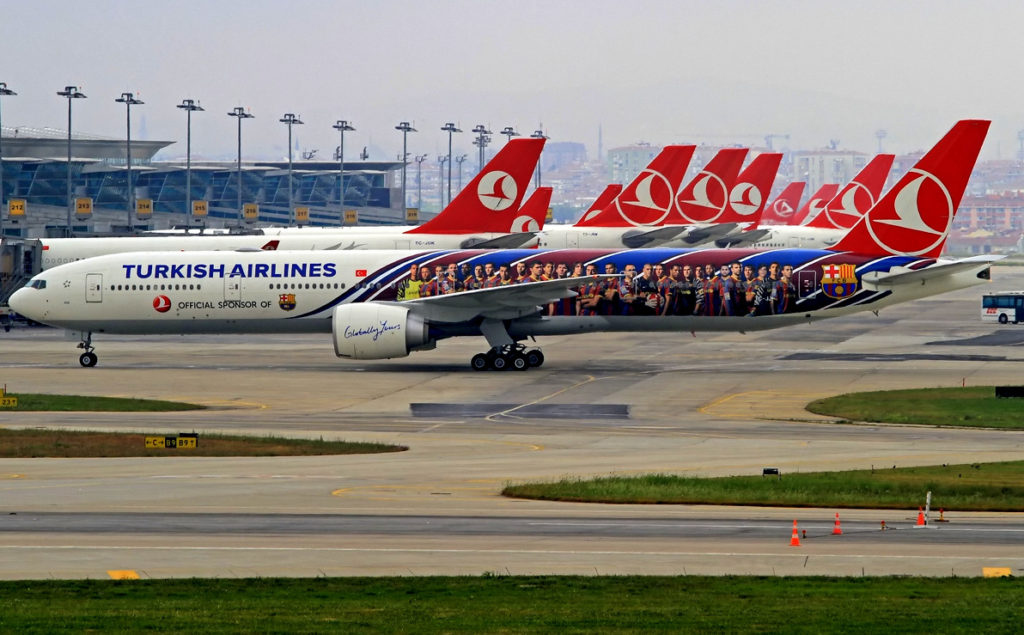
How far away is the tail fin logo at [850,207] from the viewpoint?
11562cm

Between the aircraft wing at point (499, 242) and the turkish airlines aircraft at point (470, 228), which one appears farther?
the turkish airlines aircraft at point (470, 228)

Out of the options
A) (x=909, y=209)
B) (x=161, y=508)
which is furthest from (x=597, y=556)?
(x=909, y=209)

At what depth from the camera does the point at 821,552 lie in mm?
23547

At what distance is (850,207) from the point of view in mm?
116312

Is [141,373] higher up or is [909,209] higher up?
[909,209]

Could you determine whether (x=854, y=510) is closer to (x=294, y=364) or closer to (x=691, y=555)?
(x=691, y=555)

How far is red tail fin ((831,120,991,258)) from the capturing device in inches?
2195

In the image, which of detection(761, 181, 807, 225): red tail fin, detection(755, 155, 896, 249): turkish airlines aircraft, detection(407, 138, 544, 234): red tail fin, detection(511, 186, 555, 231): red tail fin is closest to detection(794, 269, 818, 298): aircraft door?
detection(407, 138, 544, 234): red tail fin

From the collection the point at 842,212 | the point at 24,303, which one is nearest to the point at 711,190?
the point at 842,212

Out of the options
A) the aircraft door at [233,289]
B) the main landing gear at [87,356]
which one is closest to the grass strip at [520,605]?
the aircraft door at [233,289]

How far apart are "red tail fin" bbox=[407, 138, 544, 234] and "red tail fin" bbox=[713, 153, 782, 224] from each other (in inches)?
1085

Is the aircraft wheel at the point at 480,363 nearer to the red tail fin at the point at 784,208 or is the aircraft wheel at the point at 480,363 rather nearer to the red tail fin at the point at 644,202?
the red tail fin at the point at 644,202

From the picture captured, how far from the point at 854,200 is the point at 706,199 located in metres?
27.8

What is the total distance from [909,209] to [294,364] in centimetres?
2554
